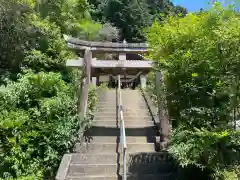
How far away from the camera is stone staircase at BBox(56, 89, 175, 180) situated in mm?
5918

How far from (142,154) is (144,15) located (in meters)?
21.5

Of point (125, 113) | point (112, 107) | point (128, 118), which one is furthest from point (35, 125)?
point (112, 107)

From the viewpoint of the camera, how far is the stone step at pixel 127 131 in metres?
7.71

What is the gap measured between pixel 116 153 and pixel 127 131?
1340mm

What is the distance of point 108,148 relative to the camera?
6977 millimetres

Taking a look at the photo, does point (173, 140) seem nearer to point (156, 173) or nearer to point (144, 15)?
point (156, 173)

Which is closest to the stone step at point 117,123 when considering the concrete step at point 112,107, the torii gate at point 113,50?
the concrete step at point 112,107

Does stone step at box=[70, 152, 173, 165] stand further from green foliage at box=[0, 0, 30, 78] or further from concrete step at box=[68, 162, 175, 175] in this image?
green foliage at box=[0, 0, 30, 78]

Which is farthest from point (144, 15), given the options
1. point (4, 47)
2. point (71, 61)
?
point (4, 47)

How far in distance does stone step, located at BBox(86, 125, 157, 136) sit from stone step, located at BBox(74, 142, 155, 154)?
0.65 m

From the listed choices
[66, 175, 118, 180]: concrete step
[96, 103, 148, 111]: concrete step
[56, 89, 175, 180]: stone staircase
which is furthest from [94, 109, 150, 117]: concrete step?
[66, 175, 118, 180]: concrete step

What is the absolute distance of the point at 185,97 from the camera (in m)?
5.20

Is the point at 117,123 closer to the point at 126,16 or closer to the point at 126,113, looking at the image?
the point at 126,113

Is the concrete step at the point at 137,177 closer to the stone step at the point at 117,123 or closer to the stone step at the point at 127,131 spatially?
the stone step at the point at 127,131
